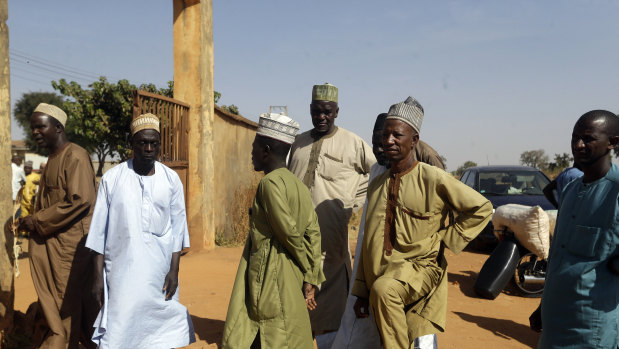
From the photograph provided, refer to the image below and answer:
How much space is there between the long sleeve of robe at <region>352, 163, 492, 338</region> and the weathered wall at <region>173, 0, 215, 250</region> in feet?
21.3

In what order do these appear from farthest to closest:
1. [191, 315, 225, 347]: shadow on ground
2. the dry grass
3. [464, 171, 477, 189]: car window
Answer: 1. [464, 171, 477, 189]: car window
2. the dry grass
3. [191, 315, 225, 347]: shadow on ground

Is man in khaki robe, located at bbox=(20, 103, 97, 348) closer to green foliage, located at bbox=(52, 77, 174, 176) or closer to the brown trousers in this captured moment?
the brown trousers

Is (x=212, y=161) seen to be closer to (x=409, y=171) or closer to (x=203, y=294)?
(x=203, y=294)

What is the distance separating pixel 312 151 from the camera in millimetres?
4406

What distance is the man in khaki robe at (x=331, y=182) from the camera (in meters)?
4.23

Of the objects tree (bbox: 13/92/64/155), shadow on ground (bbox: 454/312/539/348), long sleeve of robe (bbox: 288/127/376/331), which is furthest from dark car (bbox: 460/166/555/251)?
tree (bbox: 13/92/64/155)

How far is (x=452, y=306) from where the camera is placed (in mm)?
6410

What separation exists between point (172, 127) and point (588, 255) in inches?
281

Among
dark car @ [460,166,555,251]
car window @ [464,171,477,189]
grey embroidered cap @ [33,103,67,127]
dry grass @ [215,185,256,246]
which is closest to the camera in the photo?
grey embroidered cap @ [33,103,67,127]

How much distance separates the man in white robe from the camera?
3.45 m

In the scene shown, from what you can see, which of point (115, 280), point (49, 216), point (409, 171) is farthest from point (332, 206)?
point (49, 216)

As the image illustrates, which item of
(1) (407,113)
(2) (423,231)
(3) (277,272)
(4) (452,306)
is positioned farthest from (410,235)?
(4) (452,306)

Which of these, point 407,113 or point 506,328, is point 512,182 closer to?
point 506,328

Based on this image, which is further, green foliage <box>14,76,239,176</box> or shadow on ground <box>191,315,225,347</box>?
green foliage <box>14,76,239,176</box>
